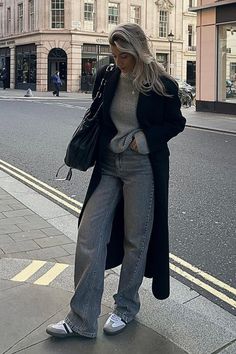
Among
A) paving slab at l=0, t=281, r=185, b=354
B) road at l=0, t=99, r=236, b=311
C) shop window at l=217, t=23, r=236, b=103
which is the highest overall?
shop window at l=217, t=23, r=236, b=103

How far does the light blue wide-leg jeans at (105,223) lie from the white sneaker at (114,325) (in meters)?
0.10

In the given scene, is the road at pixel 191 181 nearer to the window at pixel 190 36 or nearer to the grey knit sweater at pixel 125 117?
the grey knit sweater at pixel 125 117

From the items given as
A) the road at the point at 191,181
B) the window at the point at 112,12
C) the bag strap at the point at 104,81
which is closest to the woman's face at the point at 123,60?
the bag strap at the point at 104,81

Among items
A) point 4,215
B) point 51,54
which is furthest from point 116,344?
point 51,54

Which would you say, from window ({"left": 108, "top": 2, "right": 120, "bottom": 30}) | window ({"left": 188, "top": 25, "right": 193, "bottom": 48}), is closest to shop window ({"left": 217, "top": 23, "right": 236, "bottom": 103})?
window ({"left": 108, "top": 2, "right": 120, "bottom": 30})

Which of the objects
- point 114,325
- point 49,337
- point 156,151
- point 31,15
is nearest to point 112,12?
point 31,15

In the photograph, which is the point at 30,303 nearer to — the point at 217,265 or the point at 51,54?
the point at 217,265

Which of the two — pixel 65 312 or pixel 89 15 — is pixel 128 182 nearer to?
pixel 65 312

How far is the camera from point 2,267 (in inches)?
167

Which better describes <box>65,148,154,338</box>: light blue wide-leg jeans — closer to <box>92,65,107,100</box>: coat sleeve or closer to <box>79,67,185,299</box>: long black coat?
<box>79,67,185,299</box>: long black coat

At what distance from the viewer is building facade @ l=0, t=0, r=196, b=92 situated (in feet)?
140

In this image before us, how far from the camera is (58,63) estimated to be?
43.8 metres

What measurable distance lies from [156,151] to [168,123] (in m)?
0.18

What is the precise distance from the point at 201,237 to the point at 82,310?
8.14 ft
